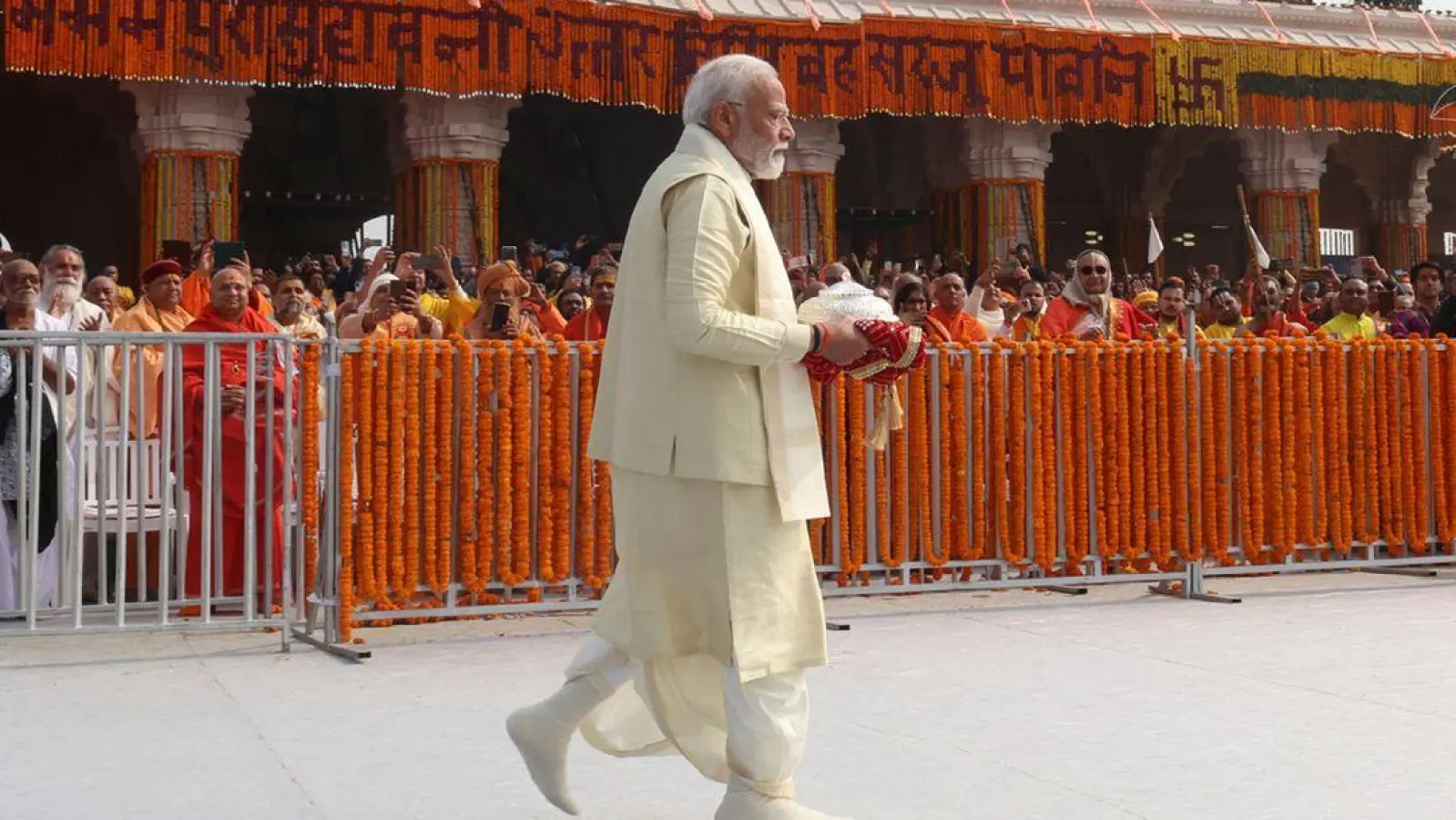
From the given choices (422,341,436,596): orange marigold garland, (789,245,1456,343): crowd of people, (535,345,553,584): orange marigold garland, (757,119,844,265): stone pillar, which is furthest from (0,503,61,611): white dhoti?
(757,119,844,265): stone pillar

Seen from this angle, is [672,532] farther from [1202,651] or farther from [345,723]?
[1202,651]

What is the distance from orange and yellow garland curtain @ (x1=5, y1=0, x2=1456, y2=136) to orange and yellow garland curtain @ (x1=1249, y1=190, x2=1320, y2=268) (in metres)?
1.36

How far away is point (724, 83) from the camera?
10.8 feet

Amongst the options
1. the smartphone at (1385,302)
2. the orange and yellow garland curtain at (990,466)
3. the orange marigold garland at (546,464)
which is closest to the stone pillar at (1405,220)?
the smartphone at (1385,302)

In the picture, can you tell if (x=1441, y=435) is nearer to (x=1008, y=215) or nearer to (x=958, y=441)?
(x=958, y=441)

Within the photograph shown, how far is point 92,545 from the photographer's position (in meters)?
7.17

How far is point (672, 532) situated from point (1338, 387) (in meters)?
4.78

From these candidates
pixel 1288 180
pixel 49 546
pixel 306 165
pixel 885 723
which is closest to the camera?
pixel 885 723

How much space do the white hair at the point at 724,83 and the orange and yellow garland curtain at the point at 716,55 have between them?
475 inches

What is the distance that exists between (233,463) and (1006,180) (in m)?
14.6

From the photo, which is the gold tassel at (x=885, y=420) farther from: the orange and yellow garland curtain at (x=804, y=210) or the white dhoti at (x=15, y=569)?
the orange and yellow garland curtain at (x=804, y=210)

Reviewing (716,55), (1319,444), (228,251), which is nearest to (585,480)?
(1319,444)

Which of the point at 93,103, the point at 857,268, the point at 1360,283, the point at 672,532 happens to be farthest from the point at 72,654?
the point at 93,103

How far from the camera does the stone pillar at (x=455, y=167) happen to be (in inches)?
658
